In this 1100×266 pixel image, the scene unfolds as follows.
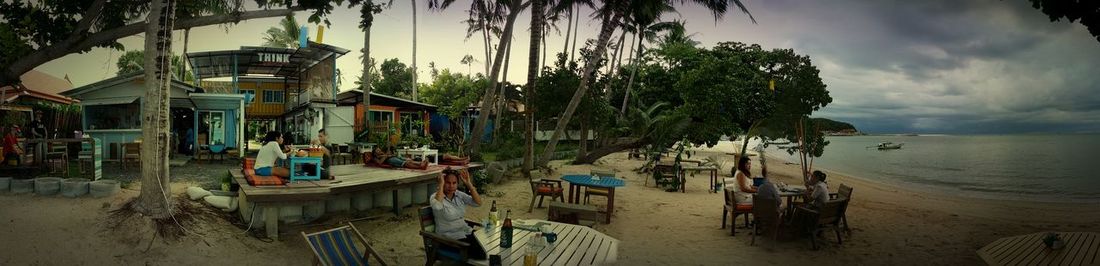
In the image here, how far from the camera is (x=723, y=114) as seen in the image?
18.4m

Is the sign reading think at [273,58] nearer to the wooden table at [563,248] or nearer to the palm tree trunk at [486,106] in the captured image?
the palm tree trunk at [486,106]

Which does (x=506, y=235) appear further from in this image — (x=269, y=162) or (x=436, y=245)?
(x=269, y=162)

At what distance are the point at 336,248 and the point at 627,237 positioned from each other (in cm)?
473

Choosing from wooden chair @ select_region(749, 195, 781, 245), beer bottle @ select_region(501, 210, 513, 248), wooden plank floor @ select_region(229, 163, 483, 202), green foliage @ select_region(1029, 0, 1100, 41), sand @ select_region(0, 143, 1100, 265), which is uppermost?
green foliage @ select_region(1029, 0, 1100, 41)

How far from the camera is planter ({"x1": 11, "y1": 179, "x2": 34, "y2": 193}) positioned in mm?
6734

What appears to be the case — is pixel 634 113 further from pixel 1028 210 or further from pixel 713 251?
pixel 713 251

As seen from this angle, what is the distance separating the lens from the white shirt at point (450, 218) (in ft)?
15.7

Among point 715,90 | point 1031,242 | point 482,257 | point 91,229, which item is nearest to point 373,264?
point 482,257

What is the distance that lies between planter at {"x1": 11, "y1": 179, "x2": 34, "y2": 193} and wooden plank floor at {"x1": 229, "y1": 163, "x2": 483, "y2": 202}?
2.43m

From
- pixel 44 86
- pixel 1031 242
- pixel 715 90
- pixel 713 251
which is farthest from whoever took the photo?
pixel 715 90

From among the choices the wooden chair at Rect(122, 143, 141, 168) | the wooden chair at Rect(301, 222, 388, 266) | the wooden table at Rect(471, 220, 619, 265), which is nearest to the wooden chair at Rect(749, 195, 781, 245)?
the wooden table at Rect(471, 220, 619, 265)

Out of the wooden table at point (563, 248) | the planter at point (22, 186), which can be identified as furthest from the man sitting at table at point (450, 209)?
the planter at point (22, 186)

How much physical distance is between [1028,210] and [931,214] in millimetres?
4929

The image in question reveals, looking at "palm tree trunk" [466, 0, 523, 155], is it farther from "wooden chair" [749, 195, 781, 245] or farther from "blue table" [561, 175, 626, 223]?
"wooden chair" [749, 195, 781, 245]
